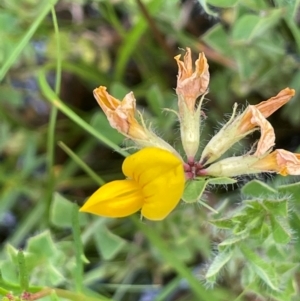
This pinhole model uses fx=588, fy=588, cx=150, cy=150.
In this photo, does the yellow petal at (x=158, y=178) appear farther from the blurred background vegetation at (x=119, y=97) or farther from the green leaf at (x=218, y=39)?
the green leaf at (x=218, y=39)

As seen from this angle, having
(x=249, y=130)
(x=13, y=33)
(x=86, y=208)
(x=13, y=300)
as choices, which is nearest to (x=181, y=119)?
(x=249, y=130)

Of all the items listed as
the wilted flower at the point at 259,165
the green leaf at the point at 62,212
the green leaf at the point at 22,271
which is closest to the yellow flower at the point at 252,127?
the wilted flower at the point at 259,165

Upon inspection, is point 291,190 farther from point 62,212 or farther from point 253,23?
point 62,212

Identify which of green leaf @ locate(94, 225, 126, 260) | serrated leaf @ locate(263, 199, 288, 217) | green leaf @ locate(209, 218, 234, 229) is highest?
serrated leaf @ locate(263, 199, 288, 217)

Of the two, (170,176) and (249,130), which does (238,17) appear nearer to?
(249,130)

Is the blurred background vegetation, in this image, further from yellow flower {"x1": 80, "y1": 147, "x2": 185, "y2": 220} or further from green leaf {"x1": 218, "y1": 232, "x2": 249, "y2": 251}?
yellow flower {"x1": 80, "y1": 147, "x2": 185, "y2": 220}

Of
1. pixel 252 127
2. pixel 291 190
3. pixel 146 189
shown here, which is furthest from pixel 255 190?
pixel 146 189

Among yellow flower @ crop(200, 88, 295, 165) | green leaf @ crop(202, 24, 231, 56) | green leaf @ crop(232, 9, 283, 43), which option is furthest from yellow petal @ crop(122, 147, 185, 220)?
green leaf @ crop(202, 24, 231, 56)
